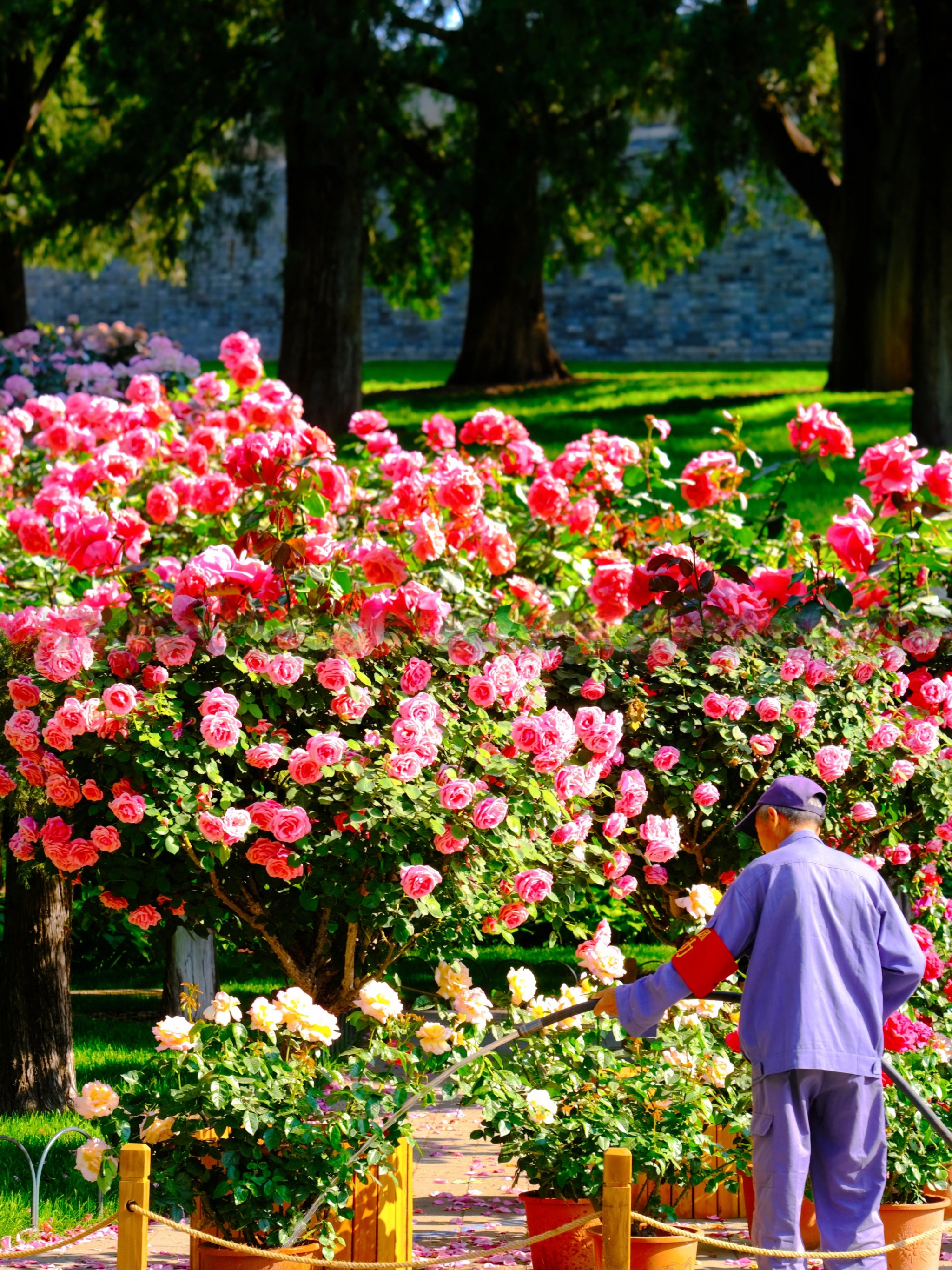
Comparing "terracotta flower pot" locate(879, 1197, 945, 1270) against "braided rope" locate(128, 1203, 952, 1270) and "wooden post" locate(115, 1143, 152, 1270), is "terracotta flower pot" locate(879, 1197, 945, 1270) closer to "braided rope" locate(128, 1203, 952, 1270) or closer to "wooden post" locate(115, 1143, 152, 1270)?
"braided rope" locate(128, 1203, 952, 1270)

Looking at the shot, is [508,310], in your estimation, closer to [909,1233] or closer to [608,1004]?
[909,1233]

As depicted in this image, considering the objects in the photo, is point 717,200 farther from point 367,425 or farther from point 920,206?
point 367,425

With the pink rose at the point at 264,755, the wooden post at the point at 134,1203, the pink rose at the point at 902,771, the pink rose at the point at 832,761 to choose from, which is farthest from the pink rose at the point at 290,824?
the pink rose at the point at 902,771

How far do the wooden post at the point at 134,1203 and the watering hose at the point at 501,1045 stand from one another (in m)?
0.69

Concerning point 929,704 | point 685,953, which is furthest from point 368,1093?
point 929,704

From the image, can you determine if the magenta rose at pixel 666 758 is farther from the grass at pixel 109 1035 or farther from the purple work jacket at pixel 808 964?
the purple work jacket at pixel 808 964

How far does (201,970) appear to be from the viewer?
22.9 ft

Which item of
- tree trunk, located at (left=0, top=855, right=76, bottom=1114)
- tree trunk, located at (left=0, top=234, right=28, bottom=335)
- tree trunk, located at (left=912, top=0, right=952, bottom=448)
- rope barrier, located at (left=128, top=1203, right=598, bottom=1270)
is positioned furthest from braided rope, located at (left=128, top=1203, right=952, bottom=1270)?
tree trunk, located at (left=0, top=234, right=28, bottom=335)

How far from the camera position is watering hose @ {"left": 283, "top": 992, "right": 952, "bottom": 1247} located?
4.13 meters

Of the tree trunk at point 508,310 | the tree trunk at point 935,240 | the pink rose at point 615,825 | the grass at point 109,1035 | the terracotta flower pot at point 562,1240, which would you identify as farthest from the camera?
the tree trunk at point 508,310

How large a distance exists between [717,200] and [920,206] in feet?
9.55

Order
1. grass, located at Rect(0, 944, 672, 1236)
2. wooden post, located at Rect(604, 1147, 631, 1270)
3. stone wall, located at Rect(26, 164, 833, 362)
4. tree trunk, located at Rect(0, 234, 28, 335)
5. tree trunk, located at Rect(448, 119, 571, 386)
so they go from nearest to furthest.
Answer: wooden post, located at Rect(604, 1147, 631, 1270)
grass, located at Rect(0, 944, 672, 1236)
tree trunk, located at Rect(0, 234, 28, 335)
tree trunk, located at Rect(448, 119, 571, 386)
stone wall, located at Rect(26, 164, 833, 362)

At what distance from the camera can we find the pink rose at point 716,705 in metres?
5.40

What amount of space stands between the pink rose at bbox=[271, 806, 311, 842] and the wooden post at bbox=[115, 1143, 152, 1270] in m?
1.20
